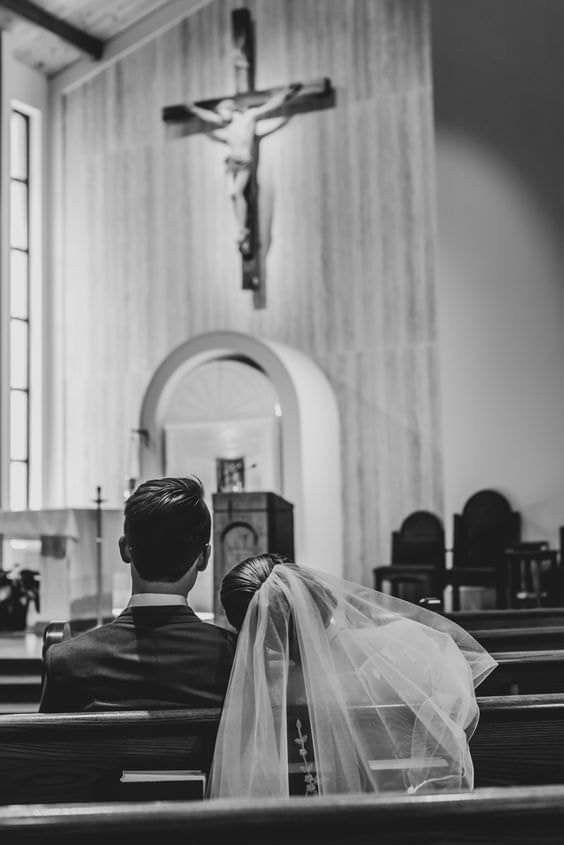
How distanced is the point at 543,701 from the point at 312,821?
1.00m

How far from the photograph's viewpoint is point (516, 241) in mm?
8250

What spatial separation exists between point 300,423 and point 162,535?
247 inches

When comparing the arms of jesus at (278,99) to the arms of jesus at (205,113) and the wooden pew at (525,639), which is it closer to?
the arms of jesus at (205,113)

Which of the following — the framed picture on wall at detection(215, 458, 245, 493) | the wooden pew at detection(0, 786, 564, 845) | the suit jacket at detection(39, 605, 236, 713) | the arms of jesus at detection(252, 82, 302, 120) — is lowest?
the wooden pew at detection(0, 786, 564, 845)

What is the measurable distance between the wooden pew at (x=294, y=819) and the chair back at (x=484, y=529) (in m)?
6.57

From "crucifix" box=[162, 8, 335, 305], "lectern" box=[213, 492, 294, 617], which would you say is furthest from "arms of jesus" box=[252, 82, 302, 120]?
"lectern" box=[213, 492, 294, 617]

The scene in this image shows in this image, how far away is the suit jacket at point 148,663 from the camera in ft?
7.07

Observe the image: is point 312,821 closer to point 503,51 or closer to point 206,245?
point 503,51

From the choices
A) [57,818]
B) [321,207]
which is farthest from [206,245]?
[57,818]

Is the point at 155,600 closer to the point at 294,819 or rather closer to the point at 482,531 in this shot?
the point at 294,819

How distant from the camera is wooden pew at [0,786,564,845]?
4.15ft

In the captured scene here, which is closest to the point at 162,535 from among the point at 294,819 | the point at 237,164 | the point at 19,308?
the point at 294,819

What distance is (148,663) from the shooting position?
7.13 feet

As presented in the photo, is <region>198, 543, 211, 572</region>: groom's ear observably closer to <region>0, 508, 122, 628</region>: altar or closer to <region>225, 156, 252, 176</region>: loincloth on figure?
<region>0, 508, 122, 628</region>: altar
